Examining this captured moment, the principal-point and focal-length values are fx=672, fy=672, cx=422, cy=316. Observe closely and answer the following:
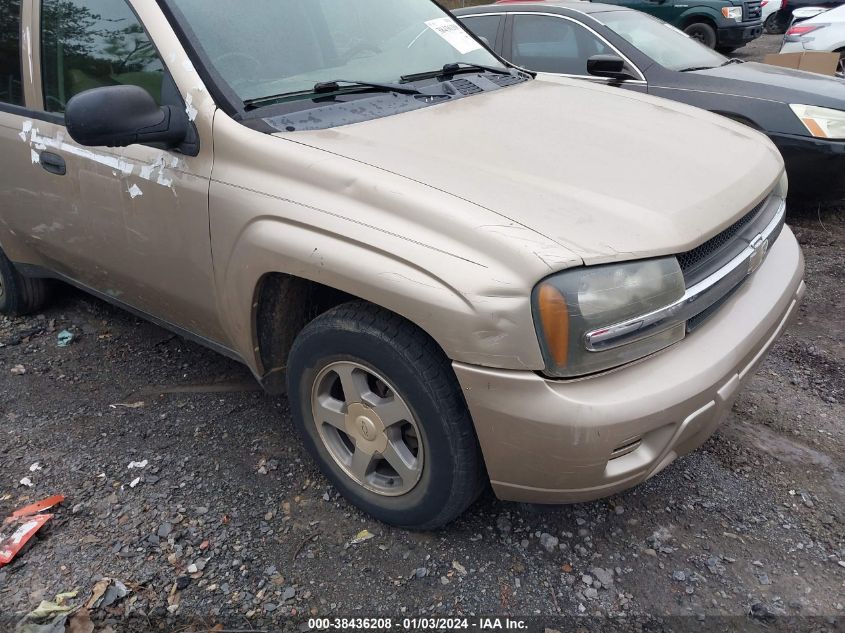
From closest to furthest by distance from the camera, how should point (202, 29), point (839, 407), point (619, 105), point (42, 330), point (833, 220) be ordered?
1. point (202, 29)
2. point (619, 105)
3. point (839, 407)
4. point (42, 330)
5. point (833, 220)

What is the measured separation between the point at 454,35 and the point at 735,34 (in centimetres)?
959

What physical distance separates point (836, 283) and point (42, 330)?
4.62 metres

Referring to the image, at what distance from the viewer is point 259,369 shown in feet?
8.16

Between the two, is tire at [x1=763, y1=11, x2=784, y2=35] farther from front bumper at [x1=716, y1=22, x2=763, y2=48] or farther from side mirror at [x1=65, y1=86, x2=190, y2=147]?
side mirror at [x1=65, y1=86, x2=190, y2=147]

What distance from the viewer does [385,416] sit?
2.12 metres

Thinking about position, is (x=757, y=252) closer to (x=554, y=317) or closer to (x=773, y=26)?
(x=554, y=317)

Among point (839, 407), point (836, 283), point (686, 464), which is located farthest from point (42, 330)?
point (836, 283)

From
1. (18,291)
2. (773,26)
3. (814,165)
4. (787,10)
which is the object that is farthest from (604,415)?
(773,26)

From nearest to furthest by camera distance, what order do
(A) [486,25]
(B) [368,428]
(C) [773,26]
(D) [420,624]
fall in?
(D) [420,624] < (B) [368,428] < (A) [486,25] < (C) [773,26]

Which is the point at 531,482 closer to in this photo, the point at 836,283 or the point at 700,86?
the point at 836,283

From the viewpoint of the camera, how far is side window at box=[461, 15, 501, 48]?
579 cm

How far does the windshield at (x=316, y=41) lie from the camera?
234cm

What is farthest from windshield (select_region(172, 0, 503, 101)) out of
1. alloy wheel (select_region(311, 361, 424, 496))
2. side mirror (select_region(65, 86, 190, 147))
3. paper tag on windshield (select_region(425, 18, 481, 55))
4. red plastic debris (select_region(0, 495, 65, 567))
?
red plastic debris (select_region(0, 495, 65, 567))

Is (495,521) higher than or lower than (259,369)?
lower
